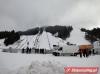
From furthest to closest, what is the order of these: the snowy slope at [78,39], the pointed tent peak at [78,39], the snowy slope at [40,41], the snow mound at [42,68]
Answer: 1. the snowy slope at [78,39]
2. the pointed tent peak at [78,39]
3. the snowy slope at [40,41]
4. the snow mound at [42,68]

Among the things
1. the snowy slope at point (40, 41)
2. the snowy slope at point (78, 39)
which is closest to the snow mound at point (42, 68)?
the snowy slope at point (40, 41)

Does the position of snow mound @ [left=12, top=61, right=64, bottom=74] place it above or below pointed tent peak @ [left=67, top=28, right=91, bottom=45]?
below

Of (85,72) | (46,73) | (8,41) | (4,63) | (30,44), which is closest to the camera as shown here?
(85,72)

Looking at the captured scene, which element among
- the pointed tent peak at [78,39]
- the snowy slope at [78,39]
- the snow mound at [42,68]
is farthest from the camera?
the snowy slope at [78,39]

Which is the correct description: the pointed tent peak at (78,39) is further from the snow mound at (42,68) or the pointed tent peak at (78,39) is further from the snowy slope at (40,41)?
the snow mound at (42,68)

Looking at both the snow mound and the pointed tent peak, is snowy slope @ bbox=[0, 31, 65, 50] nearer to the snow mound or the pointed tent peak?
the pointed tent peak

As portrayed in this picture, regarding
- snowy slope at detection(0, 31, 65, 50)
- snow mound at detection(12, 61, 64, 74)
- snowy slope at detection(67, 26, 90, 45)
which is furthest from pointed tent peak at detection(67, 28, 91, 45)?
snow mound at detection(12, 61, 64, 74)

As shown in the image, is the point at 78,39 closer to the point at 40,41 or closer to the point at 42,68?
the point at 40,41

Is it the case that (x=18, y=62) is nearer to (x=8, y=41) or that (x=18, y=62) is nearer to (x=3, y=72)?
(x=3, y=72)

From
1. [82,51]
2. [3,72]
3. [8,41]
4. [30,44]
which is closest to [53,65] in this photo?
[3,72]

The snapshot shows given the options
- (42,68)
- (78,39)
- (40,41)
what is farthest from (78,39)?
(42,68)

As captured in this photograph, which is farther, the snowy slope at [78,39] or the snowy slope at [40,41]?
the snowy slope at [78,39]

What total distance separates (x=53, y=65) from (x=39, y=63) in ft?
1.83

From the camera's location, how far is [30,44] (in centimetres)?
5000
